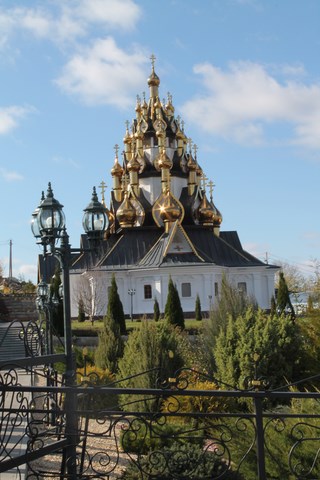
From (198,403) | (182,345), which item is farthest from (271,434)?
(182,345)

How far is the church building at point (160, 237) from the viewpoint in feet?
129

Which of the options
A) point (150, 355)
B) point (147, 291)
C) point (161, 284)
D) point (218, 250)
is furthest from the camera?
point (218, 250)

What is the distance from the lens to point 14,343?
2752cm

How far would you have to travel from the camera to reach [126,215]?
43125 mm

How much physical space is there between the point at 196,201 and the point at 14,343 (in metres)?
21.4

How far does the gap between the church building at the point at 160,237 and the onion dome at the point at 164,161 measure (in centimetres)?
7

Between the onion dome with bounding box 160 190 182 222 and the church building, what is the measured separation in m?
0.07

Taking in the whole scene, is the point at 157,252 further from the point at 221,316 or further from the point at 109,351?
the point at 221,316

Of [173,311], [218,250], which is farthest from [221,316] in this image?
[218,250]

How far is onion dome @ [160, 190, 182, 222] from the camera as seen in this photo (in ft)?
136

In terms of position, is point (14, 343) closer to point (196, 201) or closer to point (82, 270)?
point (82, 270)

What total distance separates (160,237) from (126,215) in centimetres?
304

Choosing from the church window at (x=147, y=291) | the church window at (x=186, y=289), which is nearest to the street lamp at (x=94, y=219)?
the church window at (x=186, y=289)

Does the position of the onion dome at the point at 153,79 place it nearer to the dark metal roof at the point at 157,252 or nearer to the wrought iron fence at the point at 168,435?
the dark metal roof at the point at 157,252
